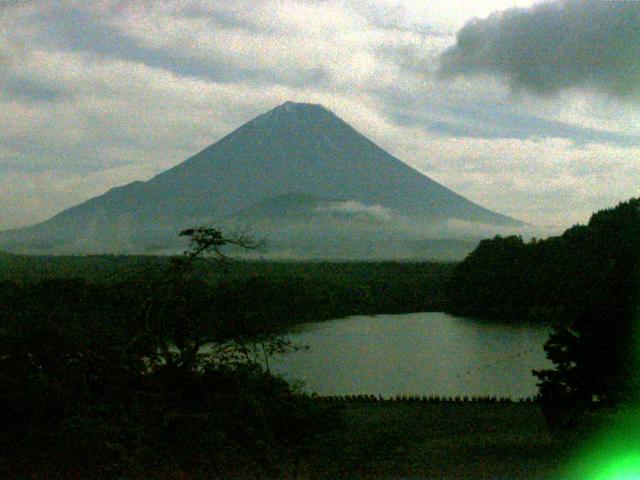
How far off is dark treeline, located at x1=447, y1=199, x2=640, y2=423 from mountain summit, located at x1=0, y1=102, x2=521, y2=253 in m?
47.3

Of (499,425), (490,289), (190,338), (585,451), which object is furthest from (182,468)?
(490,289)

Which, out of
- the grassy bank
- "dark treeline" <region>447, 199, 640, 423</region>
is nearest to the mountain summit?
"dark treeline" <region>447, 199, 640, 423</region>

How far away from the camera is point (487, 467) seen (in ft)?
14.7

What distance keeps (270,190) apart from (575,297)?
7459 cm

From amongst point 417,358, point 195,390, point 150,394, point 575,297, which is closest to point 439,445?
point 195,390

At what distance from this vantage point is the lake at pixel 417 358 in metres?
11.4

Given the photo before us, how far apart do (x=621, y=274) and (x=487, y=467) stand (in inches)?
86.5

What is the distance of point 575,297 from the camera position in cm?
733

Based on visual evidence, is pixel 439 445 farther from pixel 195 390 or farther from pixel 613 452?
pixel 195 390

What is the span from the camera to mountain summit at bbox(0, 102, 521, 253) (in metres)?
72.6

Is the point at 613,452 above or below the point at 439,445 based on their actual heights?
above

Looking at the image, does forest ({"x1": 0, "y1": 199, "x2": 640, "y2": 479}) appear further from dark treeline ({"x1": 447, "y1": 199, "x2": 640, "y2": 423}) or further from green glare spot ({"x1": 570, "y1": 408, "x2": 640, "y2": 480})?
green glare spot ({"x1": 570, "y1": 408, "x2": 640, "y2": 480})

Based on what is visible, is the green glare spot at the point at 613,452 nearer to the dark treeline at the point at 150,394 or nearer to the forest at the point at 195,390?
the forest at the point at 195,390

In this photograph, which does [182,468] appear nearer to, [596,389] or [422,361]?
[596,389]
